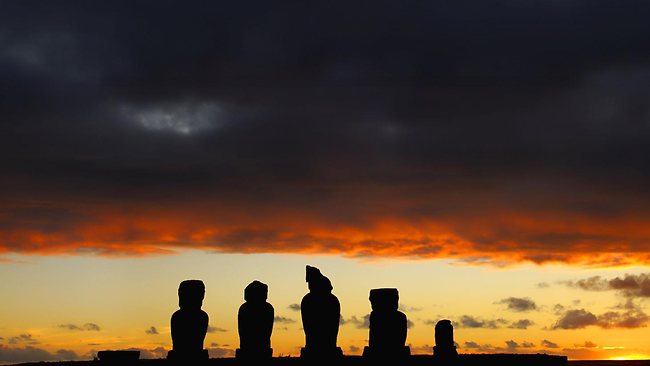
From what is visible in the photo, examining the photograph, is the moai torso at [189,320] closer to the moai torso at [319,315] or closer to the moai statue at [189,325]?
the moai statue at [189,325]

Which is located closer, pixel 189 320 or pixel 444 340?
pixel 189 320

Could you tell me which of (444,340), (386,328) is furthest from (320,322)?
(444,340)

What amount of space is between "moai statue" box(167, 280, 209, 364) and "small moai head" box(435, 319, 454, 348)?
10612 mm

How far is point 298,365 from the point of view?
30203 millimetres

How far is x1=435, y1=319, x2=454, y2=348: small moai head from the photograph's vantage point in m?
37.1

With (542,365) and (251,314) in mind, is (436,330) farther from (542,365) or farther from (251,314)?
(251,314)

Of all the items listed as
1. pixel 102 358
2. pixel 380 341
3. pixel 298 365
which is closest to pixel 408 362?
pixel 380 341

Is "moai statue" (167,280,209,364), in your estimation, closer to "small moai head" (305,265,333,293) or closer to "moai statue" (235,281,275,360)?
"moai statue" (235,281,275,360)

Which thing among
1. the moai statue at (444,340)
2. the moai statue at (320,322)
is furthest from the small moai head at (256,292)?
the moai statue at (444,340)

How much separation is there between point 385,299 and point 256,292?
4.23m

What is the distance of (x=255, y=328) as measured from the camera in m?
30.2

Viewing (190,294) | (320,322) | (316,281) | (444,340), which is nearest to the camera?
(190,294)

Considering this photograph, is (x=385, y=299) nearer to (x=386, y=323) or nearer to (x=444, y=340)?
(x=386, y=323)

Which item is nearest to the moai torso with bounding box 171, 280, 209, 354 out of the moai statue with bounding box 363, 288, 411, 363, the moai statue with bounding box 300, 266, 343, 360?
the moai statue with bounding box 300, 266, 343, 360
